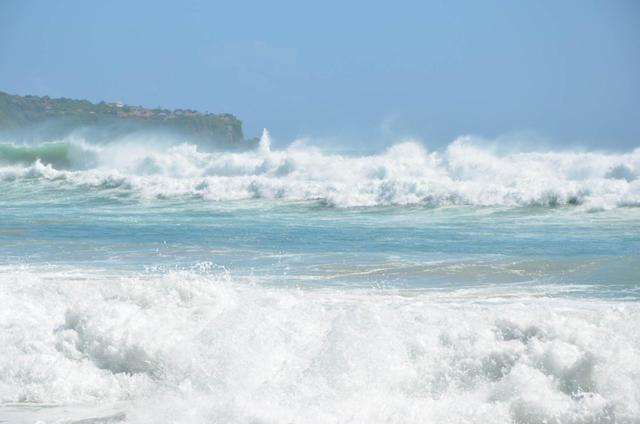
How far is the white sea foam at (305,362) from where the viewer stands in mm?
6891

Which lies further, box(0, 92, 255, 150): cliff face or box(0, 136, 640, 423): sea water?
box(0, 92, 255, 150): cliff face

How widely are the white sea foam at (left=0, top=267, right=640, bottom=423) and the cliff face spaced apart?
2671 inches

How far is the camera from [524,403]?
684 cm

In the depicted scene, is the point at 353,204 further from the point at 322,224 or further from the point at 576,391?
the point at 576,391

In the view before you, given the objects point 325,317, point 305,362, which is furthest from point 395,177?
point 305,362

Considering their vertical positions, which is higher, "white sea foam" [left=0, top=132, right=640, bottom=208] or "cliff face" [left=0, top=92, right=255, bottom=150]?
"cliff face" [left=0, top=92, right=255, bottom=150]

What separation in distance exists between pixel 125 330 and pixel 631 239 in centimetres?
1122

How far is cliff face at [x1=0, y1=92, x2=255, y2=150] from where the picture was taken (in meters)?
82.2

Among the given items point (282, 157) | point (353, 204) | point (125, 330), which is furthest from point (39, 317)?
point (282, 157)

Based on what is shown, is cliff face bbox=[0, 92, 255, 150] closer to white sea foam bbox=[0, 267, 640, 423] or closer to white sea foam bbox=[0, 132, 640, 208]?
white sea foam bbox=[0, 132, 640, 208]

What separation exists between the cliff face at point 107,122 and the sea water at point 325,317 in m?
58.2

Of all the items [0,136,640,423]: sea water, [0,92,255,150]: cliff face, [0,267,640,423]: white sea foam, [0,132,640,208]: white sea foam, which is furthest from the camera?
[0,92,255,150]: cliff face

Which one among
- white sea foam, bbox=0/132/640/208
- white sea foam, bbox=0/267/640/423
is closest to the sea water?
white sea foam, bbox=0/267/640/423

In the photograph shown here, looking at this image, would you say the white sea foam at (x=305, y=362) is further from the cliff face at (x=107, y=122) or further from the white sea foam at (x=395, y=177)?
the cliff face at (x=107, y=122)
